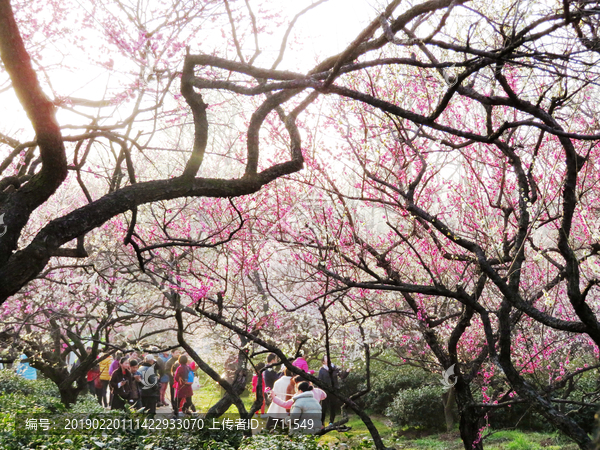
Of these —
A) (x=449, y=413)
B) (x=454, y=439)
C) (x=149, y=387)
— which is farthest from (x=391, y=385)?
(x=149, y=387)

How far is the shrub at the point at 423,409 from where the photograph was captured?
11.4 meters

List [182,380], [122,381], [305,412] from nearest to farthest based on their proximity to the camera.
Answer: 1. [305,412]
2. [122,381]
3. [182,380]

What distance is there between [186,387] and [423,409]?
17.5 ft

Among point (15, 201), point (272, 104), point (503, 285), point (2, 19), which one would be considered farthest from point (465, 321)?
point (2, 19)

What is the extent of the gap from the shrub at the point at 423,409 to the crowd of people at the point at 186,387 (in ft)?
5.95

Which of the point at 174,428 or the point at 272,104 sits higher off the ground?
the point at 272,104

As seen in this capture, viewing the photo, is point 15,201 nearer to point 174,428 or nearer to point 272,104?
point 272,104

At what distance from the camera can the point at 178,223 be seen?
10.6 m

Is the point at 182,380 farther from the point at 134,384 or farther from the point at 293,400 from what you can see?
the point at 293,400

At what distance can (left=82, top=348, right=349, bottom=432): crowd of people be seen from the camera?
682 centimetres

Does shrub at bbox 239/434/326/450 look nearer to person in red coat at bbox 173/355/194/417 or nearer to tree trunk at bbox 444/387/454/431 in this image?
person in red coat at bbox 173/355/194/417

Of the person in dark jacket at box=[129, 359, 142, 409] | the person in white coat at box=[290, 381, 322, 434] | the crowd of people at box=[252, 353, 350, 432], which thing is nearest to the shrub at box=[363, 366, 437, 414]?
the crowd of people at box=[252, 353, 350, 432]

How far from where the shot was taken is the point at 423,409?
11.4 m

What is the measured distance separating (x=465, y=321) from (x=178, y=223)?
7.04m
